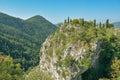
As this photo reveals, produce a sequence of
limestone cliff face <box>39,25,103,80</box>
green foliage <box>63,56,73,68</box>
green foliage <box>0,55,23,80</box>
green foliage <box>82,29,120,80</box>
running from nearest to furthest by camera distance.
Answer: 1. green foliage <box>0,55,23,80</box>
2. limestone cliff face <box>39,25,103,80</box>
3. green foliage <box>63,56,73,68</box>
4. green foliage <box>82,29,120,80</box>

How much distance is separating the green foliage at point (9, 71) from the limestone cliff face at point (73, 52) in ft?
77.9

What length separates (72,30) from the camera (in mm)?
92562

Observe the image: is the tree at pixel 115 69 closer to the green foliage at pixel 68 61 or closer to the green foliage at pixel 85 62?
the green foliage at pixel 85 62

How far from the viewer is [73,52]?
286 ft

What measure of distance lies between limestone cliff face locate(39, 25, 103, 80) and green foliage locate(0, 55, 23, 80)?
23748 mm

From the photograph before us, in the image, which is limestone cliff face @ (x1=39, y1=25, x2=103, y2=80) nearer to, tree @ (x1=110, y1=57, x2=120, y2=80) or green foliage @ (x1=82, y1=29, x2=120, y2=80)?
green foliage @ (x1=82, y1=29, x2=120, y2=80)

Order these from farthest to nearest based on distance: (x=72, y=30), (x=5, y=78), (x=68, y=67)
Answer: (x=72, y=30) < (x=68, y=67) < (x=5, y=78)

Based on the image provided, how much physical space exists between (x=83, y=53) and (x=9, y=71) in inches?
1151

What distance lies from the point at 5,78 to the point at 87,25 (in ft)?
140

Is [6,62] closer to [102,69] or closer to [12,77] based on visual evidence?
[12,77]

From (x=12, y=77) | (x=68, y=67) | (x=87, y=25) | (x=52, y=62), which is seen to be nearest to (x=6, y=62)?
(x=12, y=77)

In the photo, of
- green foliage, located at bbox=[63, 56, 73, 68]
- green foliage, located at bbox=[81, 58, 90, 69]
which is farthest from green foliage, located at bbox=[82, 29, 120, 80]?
green foliage, located at bbox=[63, 56, 73, 68]

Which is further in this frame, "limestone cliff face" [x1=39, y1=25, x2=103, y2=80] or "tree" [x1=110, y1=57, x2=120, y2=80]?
"tree" [x1=110, y1=57, x2=120, y2=80]

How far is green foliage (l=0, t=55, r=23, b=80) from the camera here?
61438mm
